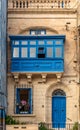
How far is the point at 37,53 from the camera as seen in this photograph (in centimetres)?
3969

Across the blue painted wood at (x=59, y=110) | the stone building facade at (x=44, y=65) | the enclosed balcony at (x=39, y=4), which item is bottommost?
the blue painted wood at (x=59, y=110)

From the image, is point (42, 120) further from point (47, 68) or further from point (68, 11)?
point (68, 11)

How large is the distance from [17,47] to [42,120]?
4940 millimetres

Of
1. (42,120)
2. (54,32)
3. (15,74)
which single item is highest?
(54,32)

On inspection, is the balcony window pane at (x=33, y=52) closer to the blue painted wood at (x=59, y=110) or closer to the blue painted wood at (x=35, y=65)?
the blue painted wood at (x=35, y=65)

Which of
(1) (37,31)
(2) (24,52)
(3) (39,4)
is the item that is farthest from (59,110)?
(3) (39,4)

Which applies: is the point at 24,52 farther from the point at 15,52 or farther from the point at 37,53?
the point at 37,53

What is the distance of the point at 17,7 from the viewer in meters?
40.7

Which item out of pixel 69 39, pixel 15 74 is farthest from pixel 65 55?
pixel 15 74

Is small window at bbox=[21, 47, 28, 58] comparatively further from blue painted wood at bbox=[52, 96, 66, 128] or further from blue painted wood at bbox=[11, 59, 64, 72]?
blue painted wood at bbox=[52, 96, 66, 128]

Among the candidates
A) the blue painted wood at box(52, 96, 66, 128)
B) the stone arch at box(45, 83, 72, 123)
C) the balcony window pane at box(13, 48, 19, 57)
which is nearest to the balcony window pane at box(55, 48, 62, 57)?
the stone arch at box(45, 83, 72, 123)

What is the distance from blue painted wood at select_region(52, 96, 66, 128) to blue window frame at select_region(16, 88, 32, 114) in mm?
1552

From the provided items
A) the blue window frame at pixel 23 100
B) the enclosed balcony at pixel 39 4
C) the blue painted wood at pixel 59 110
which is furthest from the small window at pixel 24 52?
the blue painted wood at pixel 59 110

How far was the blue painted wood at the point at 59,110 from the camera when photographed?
130 feet
